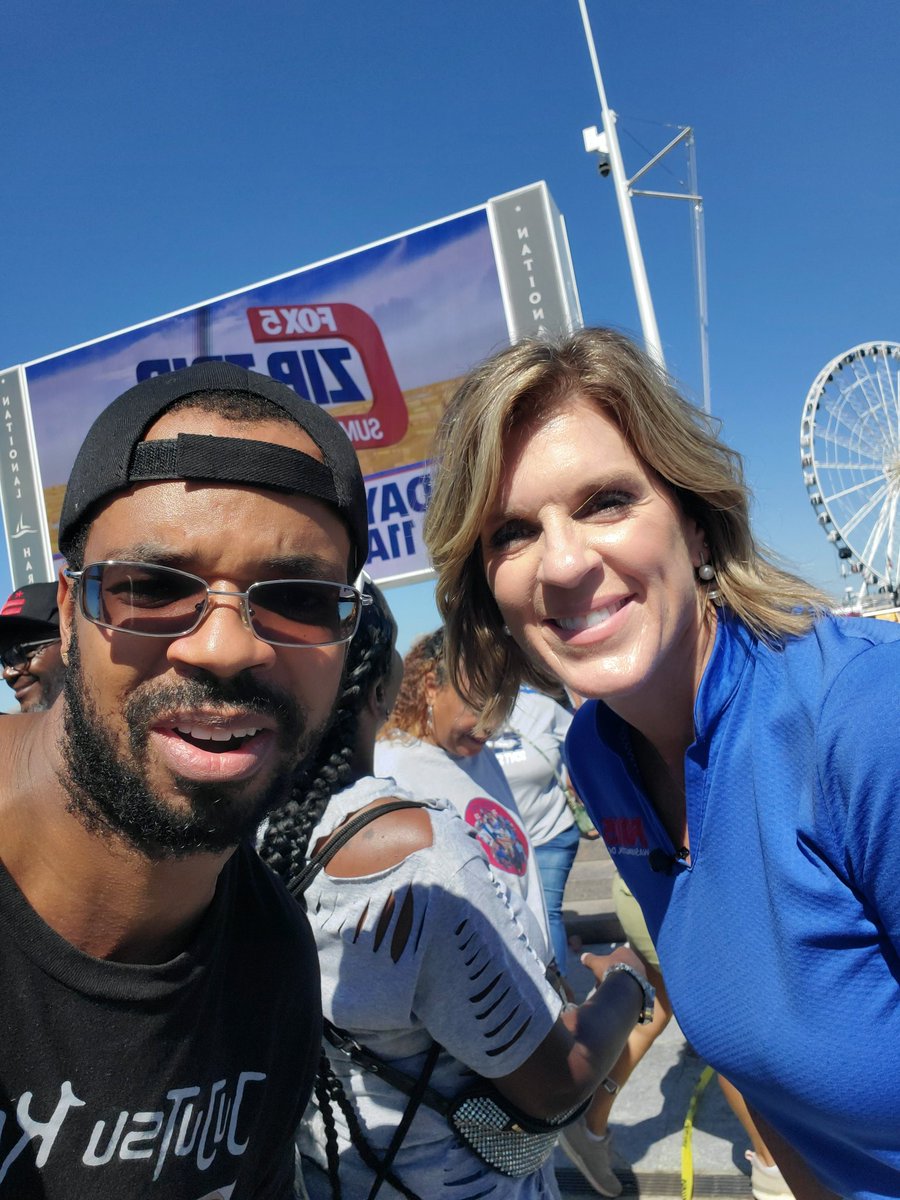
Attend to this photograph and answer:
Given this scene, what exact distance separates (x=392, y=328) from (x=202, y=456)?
629cm

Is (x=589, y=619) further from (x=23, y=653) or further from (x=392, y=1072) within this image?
(x=23, y=653)

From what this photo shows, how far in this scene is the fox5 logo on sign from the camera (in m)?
7.11

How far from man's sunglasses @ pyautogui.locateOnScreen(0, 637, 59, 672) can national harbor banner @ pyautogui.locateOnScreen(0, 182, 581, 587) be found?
3.42 m

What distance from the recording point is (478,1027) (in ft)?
4.97

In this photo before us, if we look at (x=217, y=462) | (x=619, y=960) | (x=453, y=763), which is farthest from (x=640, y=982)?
(x=217, y=462)

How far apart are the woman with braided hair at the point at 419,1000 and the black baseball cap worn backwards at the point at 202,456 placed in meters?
0.67

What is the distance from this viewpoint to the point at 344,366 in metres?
7.19

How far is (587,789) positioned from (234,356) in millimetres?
6613

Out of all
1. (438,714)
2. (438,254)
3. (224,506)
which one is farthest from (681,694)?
(438,254)

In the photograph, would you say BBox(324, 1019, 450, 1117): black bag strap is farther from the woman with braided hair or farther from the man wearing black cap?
the man wearing black cap

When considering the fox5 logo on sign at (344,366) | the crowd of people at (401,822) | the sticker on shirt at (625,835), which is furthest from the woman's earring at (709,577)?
the fox5 logo on sign at (344,366)

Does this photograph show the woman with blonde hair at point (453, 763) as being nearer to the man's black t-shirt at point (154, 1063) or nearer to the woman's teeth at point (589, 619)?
the woman's teeth at point (589, 619)

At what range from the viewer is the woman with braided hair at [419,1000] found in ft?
4.96

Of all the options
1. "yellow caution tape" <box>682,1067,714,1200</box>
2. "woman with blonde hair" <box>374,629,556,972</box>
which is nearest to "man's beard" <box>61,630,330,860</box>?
"woman with blonde hair" <box>374,629,556,972</box>
